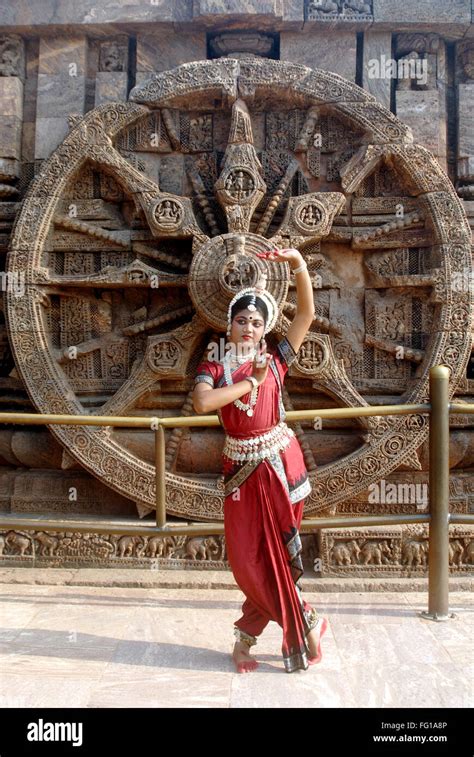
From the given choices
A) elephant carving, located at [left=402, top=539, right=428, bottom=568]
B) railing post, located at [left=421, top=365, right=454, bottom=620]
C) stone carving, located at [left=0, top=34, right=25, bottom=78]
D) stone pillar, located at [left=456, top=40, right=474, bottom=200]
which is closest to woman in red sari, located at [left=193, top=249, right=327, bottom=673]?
railing post, located at [left=421, top=365, right=454, bottom=620]

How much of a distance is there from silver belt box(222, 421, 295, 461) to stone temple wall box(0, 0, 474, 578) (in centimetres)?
168

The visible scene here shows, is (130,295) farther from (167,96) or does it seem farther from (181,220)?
(167,96)

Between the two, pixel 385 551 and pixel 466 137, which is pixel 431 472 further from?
pixel 466 137

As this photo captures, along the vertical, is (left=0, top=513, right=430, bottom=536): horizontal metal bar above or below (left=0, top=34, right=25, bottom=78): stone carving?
below

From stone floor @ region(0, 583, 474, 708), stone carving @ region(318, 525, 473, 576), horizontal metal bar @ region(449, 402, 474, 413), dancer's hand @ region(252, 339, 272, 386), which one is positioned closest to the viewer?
stone floor @ region(0, 583, 474, 708)

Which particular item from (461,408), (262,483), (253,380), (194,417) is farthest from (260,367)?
(461,408)

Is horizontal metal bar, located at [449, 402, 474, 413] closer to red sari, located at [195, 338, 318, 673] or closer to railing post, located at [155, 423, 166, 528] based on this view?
red sari, located at [195, 338, 318, 673]

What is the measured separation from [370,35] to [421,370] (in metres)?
2.81

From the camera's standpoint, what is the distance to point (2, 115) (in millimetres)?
5395

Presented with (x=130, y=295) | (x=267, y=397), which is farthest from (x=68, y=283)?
(x=267, y=397)

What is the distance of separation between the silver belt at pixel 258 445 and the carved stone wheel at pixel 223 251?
1.67 m

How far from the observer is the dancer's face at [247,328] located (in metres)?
3.04

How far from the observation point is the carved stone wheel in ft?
15.7

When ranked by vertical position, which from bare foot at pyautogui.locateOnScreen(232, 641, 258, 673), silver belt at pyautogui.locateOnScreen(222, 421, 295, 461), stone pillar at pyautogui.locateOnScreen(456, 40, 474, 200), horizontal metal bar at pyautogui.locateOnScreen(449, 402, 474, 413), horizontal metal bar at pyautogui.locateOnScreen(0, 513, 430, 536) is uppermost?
stone pillar at pyautogui.locateOnScreen(456, 40, 474, 200)
